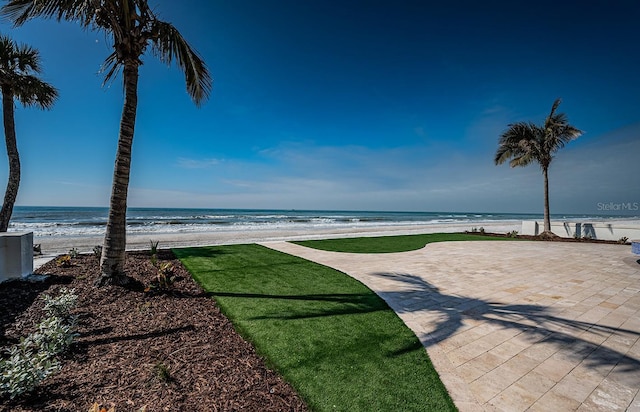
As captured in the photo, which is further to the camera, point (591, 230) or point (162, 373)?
point (591, 230)

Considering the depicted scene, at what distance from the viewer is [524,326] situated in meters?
4.19

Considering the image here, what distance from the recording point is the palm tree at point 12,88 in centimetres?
852

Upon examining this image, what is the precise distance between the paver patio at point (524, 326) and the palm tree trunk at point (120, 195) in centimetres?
509

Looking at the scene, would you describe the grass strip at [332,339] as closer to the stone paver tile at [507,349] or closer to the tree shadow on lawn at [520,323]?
the tree shadow on lawn at [520,323]

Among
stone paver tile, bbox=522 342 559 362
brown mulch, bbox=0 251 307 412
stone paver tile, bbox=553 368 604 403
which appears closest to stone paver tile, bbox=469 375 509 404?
stone paver tile, bbox=553 368 604 403

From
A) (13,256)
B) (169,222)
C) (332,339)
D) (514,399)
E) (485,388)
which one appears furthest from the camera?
(169,222)

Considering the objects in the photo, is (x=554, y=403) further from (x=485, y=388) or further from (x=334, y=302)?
(x=334, y=302)

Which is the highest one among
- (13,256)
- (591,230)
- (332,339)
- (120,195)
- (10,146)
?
(10,146)

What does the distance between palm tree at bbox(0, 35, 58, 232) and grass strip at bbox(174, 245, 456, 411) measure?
684cm

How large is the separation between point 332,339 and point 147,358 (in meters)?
2.15

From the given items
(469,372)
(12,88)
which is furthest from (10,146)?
(469,372)

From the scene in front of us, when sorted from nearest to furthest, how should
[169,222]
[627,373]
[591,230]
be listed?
[627,373]
[591,230]
[169,222]

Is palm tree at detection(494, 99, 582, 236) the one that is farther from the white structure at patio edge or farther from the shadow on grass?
the shadow on grass

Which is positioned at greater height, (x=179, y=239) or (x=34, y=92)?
(x=34, y=92)
